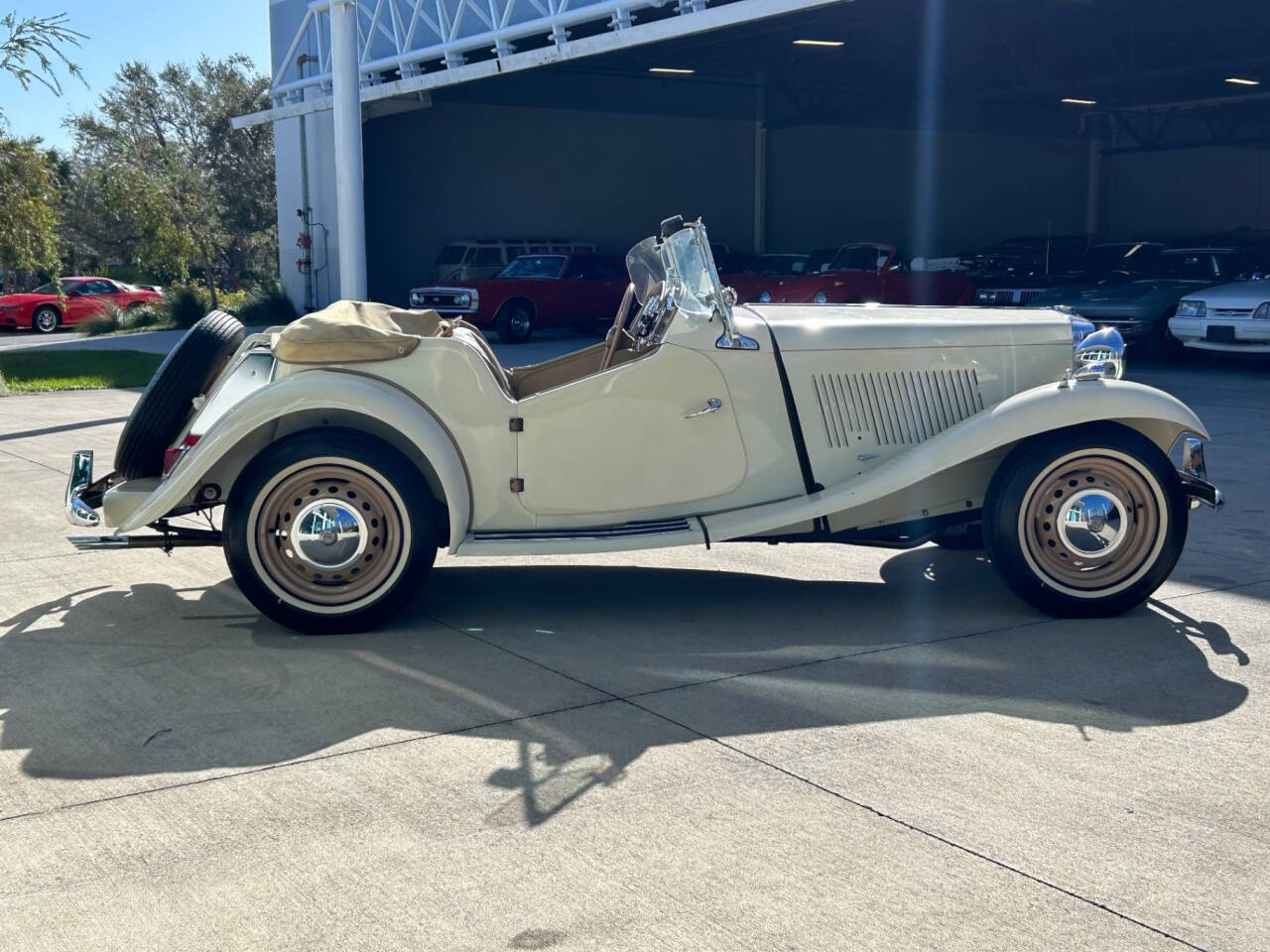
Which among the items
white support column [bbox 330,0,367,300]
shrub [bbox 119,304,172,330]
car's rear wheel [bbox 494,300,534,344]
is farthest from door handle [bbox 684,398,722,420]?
shrub [bbox 119,304,172,330]

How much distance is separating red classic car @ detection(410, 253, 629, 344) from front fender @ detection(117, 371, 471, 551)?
1662 centimetres

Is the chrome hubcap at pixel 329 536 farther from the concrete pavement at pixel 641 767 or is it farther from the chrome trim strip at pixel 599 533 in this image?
the chrome trim strip at pixel 599 533

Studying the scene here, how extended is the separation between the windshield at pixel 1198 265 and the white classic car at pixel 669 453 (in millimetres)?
14521

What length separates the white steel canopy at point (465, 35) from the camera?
1666 centimetres

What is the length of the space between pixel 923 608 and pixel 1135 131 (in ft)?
116

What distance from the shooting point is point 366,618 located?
545 centimetres

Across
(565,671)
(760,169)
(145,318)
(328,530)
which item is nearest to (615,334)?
(328,530)

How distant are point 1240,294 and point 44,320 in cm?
2540

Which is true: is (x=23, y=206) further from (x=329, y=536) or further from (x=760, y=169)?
(x=760, y=169)

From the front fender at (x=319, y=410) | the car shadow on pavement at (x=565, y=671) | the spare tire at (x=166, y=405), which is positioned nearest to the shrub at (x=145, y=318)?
the car shadow on pavement at (x=565, y=671)

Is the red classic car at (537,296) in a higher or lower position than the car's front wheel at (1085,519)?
higher

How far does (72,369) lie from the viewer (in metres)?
18.6

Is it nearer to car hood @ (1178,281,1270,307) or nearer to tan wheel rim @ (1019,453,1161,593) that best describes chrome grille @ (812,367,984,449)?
tan wheel rim @ (1019,453,1161,593)

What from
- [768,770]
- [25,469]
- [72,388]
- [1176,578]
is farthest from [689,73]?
[768,770]
